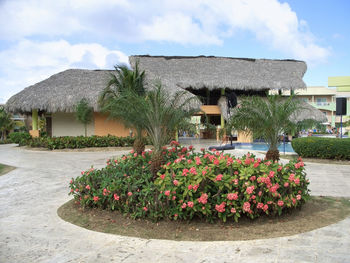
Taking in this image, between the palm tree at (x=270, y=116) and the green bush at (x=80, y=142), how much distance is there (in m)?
11.9

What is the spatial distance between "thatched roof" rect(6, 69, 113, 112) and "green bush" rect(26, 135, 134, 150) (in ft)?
6.53

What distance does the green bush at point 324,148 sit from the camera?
11234 mm

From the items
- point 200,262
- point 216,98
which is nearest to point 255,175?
Result: point 200,262

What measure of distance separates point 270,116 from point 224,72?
58.2 ft

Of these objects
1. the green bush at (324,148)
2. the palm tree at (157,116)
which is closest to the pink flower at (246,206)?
the palm tree at (157,116)

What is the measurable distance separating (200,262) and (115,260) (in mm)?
899

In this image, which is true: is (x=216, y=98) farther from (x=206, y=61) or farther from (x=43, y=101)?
(x=43, y=101)

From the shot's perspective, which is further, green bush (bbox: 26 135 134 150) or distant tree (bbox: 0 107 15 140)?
distant tree (bbox: 0 107 15 140)

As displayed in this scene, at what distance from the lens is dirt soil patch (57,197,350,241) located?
13.2 feet

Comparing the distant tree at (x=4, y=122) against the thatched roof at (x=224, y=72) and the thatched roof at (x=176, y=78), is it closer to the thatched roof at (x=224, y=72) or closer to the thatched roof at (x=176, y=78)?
the thatched roof at (x=176, y=78)

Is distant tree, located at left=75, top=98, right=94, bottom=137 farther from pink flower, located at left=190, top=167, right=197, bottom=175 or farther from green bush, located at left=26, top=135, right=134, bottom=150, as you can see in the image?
pink flower, located at left=190, top=167, right=197, bottom=175

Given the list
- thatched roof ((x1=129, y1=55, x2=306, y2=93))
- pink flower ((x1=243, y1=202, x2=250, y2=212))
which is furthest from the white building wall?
pink flower ((x1=243, y1=202, x2=250, y2=212))

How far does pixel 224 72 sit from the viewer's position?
74.9ft

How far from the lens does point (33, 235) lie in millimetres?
4273
